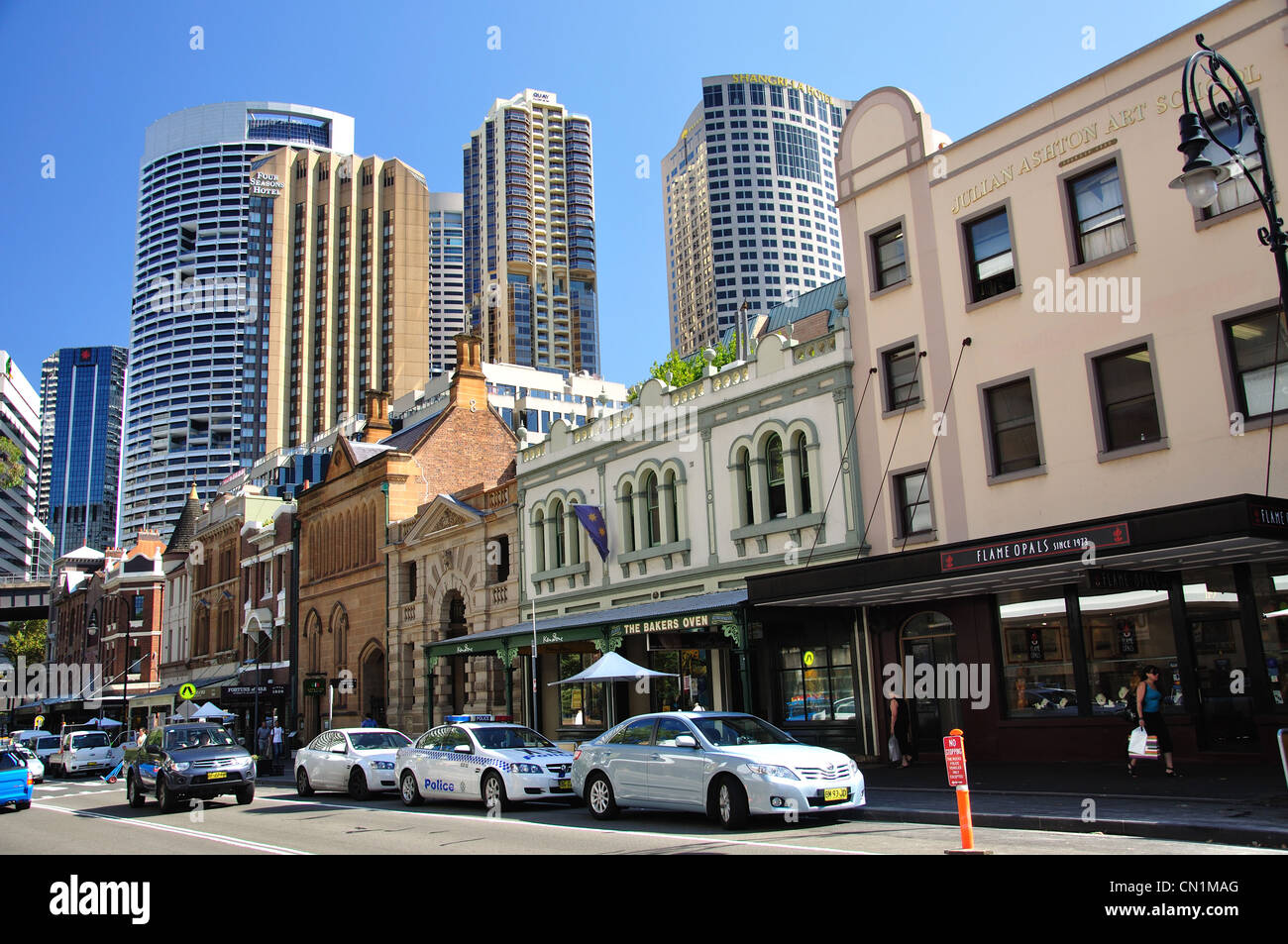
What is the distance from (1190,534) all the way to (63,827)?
1851cm

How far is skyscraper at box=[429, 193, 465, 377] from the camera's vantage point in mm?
184625

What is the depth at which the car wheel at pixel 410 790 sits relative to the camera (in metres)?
19.3

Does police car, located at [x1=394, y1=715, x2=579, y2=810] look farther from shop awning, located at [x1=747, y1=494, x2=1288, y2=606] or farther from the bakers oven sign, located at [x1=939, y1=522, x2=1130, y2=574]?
the bakers oven sign, located at [x1=939, y1=522, x2=1130, y2=574]

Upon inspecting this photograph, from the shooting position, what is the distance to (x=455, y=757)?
60.2ft

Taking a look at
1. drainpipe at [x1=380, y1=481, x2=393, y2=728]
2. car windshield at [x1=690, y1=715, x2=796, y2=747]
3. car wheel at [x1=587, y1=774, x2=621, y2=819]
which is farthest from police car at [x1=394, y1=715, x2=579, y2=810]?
drainpipe at [x1=380, y1=481, x2=393, y2=728]

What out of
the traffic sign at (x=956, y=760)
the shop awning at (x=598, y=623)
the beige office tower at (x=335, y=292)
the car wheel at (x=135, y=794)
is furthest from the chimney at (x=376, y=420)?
the beige office tower at (x=335, y=292)

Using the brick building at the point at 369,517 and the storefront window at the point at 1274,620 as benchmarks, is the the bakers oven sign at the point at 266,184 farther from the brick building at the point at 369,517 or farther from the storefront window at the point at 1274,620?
the storefront window at the point at 1274,620

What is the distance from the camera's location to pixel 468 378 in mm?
44250

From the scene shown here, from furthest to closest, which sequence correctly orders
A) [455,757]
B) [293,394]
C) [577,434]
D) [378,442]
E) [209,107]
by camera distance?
1. [209,107]
2. [293,394]
3. [378,442]
4. [577,434]
5. [455,757]

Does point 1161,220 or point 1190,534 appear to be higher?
point 1161,220

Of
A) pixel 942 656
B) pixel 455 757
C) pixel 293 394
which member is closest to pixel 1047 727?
pixel 942 656

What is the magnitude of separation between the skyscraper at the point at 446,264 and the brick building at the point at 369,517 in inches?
5521

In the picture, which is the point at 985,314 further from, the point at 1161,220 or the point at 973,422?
the point at 1161,220

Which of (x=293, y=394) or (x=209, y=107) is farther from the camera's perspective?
(x=209, y=107)
